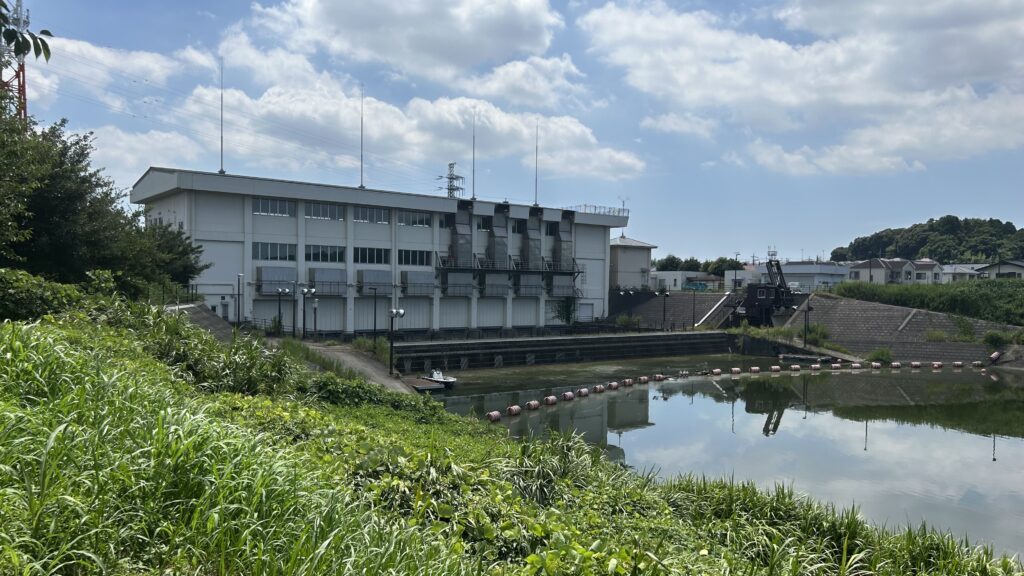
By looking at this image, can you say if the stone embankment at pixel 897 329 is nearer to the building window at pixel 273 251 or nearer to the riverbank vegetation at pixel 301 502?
the building window at pixel 273 251

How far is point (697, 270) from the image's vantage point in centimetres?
7350

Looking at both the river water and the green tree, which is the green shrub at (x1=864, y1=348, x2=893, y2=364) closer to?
the river water

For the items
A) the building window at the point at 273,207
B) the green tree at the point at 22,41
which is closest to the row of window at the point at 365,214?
the building window at the point at 273,207

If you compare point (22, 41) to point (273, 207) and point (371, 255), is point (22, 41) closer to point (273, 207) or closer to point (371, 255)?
point (273, 207)

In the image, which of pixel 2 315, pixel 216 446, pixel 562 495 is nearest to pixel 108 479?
pixel 216 446

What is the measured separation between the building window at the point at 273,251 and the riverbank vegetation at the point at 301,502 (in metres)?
27.7

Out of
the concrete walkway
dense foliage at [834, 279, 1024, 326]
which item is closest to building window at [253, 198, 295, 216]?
the concrete walkway

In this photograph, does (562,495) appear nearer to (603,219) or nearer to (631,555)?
(631,555)

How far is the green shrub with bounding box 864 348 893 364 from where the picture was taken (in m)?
34.7

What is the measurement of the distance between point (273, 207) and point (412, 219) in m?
8.62

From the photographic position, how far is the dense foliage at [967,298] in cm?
3766

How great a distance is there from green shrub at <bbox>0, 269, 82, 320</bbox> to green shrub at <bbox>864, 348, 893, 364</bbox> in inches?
1426

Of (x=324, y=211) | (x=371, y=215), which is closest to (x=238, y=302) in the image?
(x=324, y=211)

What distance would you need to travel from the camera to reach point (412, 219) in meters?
40.9
